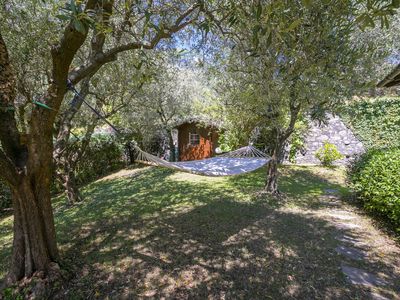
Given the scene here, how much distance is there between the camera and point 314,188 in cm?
548

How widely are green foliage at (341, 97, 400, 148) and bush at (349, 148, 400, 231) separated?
5.03m

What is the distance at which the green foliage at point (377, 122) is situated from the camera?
799cm

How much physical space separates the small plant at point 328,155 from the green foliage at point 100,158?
7.41 metres

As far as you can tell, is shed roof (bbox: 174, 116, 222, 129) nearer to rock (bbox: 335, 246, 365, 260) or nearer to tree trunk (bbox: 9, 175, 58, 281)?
rock (bbox: 335, 246, 365, 260)

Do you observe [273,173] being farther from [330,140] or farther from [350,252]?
[330,140]

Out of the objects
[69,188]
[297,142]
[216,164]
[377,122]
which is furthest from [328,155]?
[69,188]

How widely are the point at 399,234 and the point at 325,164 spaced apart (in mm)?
5184

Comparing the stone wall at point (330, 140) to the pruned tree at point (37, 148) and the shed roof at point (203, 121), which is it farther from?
the pruned tree at point (37, 148)

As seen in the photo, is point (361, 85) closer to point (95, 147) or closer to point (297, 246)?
point (297, 246)

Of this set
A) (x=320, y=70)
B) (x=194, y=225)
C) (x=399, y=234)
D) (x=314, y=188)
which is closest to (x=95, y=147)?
(x=194, y=225)

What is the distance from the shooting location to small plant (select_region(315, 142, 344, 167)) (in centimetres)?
769

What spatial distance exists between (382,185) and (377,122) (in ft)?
21.4

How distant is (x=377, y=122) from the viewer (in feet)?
27.0

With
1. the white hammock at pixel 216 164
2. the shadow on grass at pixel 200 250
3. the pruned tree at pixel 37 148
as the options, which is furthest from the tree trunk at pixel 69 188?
the pruned tree at pixel 37 148
